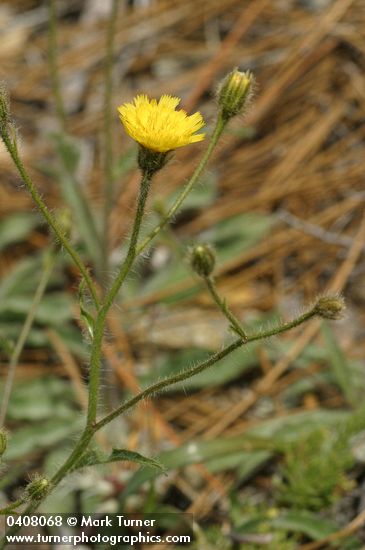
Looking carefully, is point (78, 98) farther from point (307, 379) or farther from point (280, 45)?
point (307, 379)

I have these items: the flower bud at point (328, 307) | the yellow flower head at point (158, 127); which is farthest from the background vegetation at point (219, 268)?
the flower bud at point (328, 307)

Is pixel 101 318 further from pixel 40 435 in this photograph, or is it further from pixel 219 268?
pixel 219 268

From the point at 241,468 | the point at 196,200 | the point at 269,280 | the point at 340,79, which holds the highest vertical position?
the point at 340,79

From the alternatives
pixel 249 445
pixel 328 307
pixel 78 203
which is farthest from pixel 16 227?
pixel 328 307

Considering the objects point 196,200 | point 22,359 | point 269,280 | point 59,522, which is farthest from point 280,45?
point 59,522

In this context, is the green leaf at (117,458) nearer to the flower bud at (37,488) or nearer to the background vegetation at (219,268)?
the flower bud at (37,488)

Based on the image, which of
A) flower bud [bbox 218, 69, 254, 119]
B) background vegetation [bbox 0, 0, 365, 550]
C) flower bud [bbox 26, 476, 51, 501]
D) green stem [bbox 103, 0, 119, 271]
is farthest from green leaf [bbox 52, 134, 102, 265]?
flower bud [bbox 26, 476, 51, 501]

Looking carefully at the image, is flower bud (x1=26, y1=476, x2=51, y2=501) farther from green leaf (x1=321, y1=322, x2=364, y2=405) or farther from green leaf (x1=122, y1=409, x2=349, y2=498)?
green leaf (x1=321, y1=322, x2=364, y2=405)

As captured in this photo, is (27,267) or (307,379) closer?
(307,379)
